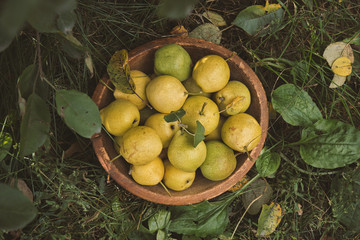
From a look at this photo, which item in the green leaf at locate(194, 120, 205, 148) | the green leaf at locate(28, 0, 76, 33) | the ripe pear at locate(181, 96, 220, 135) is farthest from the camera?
the ripe pear at locate(181, 96, 220, 135)

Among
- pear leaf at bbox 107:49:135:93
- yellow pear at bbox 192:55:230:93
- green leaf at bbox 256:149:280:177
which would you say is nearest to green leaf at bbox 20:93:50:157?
pear leaf at bbox 107:49:135:93

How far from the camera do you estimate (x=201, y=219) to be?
145cm

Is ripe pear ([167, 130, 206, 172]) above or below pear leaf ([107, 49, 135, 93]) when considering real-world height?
below

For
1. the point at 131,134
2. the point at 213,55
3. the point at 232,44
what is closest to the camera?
the point at 131,134

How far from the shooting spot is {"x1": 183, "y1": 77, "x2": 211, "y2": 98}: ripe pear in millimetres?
1307

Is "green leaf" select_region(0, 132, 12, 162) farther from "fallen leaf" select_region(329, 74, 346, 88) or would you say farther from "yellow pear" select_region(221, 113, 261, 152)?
"fallen leaf" select_region(329, 74, 346, 88)

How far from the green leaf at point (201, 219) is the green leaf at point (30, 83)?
2.51 ft

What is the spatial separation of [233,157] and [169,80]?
0.39 meters

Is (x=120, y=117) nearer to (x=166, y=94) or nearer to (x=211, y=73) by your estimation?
(x=166, y=94)

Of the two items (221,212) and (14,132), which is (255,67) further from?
(14,132)

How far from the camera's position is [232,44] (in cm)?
158

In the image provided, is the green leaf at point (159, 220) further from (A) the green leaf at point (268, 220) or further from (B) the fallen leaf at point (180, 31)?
(B) the fallen leaf at point (180, 31)

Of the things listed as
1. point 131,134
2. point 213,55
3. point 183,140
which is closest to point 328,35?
point 213,55

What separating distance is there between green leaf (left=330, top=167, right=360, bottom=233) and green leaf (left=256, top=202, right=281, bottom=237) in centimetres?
25
